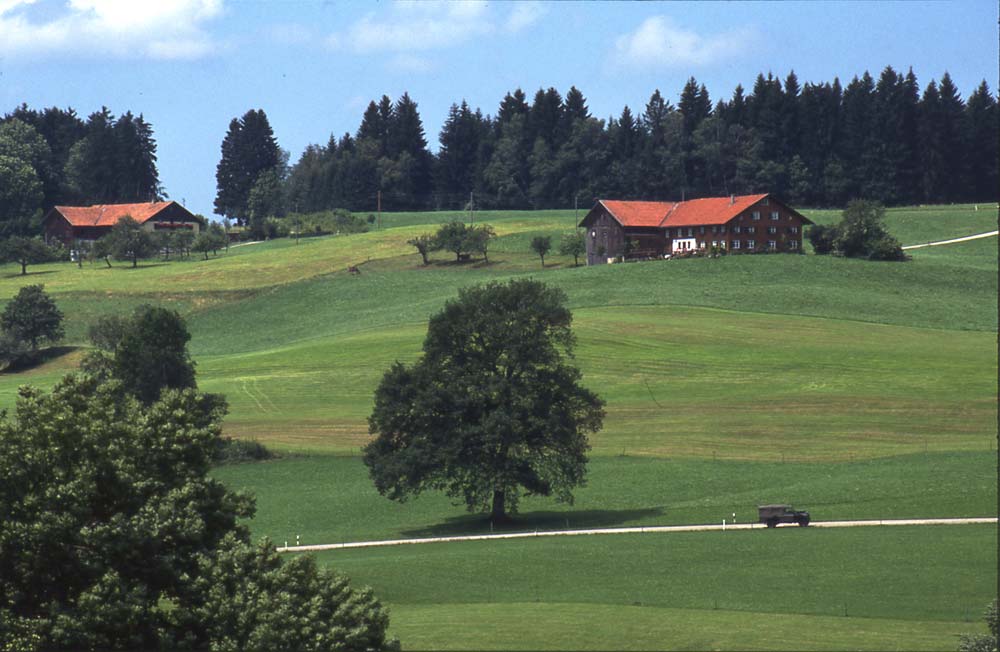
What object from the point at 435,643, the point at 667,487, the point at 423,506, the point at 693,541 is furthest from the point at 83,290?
the point at 435,643

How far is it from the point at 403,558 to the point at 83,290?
366 feet

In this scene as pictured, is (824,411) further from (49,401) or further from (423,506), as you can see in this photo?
(49,401)

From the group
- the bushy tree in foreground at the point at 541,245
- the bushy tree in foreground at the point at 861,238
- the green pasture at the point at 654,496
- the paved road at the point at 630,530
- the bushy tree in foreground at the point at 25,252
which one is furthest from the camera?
the bushy tree in foreground at the point at 25,252

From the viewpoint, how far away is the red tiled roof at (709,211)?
159875 mm

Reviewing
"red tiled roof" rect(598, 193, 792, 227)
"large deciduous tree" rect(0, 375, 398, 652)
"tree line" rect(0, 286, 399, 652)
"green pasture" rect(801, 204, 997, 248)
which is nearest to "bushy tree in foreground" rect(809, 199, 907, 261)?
"red tiled roof" rect(598, 193, 792, 227)

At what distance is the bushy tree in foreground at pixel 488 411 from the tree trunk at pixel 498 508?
0.18 ft

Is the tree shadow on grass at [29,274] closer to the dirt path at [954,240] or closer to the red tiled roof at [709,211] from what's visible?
the red tiled roof at [709,211]

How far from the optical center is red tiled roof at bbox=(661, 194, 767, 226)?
525 ft

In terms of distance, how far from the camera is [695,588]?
47.1 metres

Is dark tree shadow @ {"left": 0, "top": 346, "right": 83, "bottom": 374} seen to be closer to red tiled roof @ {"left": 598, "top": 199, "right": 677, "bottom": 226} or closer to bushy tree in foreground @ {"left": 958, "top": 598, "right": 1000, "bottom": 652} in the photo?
red tiled roof @ {"left": 598, "top": 199, "right": 677, "bottom": 226}

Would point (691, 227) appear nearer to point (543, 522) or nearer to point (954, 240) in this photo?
point (954, 240)

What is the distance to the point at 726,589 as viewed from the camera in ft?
153

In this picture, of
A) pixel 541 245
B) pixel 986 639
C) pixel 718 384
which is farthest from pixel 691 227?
pixel 986 639

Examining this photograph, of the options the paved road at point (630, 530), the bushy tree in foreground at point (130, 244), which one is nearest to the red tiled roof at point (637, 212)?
the bushy tree in foreground at point (130, 244)
